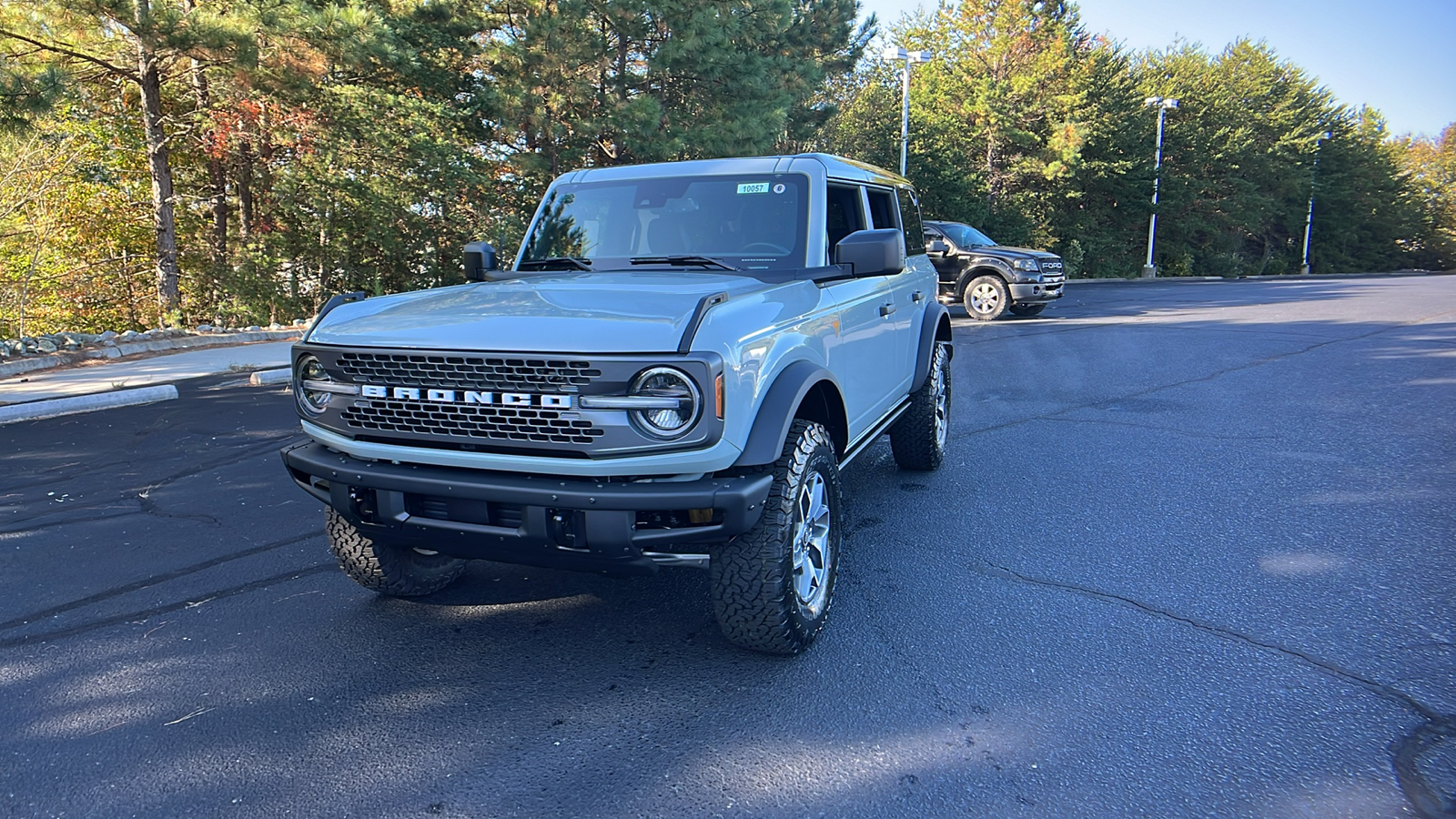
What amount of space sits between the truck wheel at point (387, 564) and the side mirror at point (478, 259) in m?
1.56

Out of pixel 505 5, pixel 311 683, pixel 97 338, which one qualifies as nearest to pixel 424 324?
pixel 311 683

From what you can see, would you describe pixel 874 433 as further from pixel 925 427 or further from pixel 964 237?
pixel 964 237

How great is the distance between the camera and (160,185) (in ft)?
45.8

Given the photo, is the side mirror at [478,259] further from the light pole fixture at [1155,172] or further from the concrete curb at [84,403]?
the light pole fixture at [1155,172]

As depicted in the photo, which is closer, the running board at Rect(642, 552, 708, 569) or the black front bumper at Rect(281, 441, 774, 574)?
the black front bumper at Rect(281, 441, 774, 574)

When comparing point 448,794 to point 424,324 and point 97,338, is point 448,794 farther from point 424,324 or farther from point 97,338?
point 97,338

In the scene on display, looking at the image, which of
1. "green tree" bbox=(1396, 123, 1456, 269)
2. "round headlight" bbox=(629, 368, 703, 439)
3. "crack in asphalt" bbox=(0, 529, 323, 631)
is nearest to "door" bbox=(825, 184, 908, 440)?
"round headlight" bbox=(629, 368, 703, 439)

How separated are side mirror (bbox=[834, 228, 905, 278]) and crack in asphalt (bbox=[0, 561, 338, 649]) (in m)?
2.95

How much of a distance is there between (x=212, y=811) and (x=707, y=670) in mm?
1611

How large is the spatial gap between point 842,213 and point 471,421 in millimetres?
2473

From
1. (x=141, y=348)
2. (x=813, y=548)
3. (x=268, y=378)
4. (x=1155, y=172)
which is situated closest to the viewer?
(x=813, y=548)

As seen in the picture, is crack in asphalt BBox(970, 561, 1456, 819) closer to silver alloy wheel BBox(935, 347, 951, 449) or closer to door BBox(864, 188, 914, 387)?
door BBox(864, 188, 914, 387)

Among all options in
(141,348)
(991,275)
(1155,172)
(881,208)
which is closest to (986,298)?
(991,275)

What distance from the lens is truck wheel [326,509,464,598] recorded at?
363 cm
